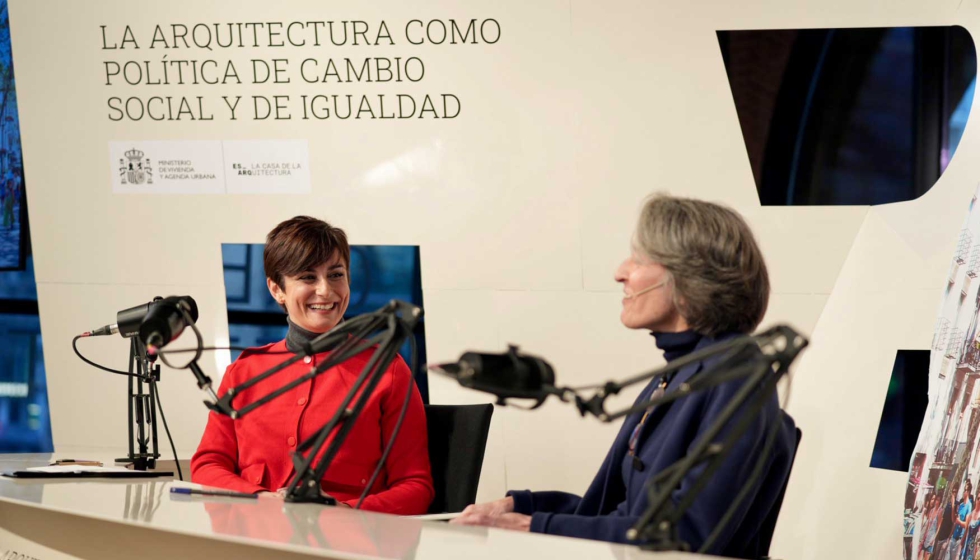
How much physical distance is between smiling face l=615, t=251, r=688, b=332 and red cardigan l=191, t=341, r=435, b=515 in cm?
75

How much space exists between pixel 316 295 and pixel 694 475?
1.30 metres

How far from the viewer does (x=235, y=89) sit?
4.52 meters

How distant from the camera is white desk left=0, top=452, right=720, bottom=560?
5.03 ft

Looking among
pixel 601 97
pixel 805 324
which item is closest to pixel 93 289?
pixel 601 97

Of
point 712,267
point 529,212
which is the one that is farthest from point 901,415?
point 712,267

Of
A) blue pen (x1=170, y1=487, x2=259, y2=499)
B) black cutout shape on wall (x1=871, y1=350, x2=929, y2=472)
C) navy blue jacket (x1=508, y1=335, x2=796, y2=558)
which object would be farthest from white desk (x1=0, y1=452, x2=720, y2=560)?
black cutout shape on wall (x1=871, y1=350, x2=929, y2=472)

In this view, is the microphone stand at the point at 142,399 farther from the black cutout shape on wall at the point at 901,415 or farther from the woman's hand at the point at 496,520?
the black cutout shape on wall at the point at 901,415

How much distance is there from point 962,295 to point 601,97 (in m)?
1.72

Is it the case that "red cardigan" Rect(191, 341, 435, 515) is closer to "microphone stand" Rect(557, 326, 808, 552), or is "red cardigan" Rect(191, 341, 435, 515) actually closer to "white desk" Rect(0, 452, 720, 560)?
"white desk" Rect(0, 452, 720, 560)

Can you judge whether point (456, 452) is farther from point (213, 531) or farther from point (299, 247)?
point (213, 531)

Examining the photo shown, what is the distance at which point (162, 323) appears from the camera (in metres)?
1.91

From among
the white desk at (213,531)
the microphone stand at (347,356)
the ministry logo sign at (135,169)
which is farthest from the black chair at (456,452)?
the ministry logo sign at (135,169)

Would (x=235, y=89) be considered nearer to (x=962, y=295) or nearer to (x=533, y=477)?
(x=533, y=477)

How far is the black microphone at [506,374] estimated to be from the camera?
5.21ft
